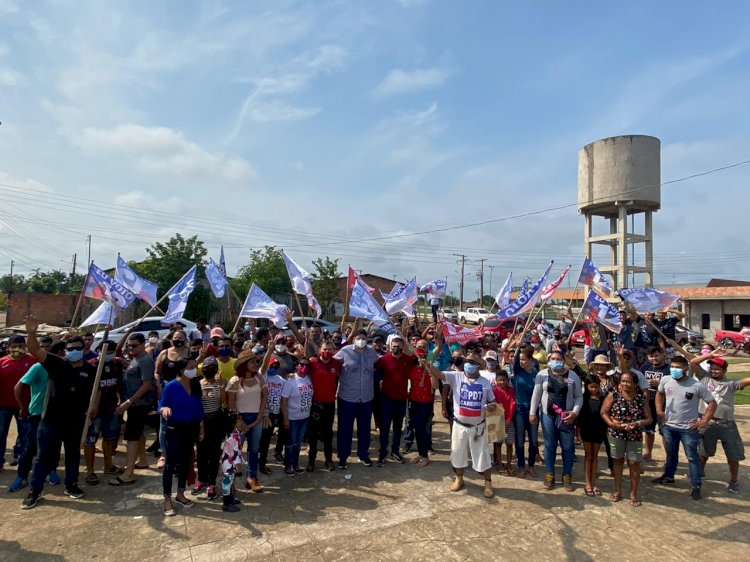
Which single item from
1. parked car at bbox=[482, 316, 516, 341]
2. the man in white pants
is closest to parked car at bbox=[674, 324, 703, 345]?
parked car at bbox=[482, 316, 516, 341]

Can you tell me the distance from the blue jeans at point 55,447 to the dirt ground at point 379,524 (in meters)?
0.30

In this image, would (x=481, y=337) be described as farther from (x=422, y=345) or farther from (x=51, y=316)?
(x=51, y=316)

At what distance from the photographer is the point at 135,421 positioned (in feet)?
20.3

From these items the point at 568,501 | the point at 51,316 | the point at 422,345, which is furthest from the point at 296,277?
the point at 51,316

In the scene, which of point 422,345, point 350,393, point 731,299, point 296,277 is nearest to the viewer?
point 350,393

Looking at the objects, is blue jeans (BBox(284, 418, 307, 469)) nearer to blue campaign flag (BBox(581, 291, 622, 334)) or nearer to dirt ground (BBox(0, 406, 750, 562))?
dirt ground (BBox(0, 406, 750, 562))

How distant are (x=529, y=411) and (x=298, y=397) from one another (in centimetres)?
336

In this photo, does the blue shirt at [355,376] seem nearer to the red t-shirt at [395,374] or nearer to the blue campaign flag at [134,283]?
the red t-shirt at [395,374]

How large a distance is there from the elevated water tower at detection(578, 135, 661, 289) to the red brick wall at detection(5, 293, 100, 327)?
36.6 meters

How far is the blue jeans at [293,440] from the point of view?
21.1 ft

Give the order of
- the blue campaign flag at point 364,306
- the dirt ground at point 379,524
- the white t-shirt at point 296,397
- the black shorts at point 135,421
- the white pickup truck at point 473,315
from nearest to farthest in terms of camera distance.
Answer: the dirt ground at point 379,524
the black shorts at point 135,421
the white t-shirt at point 296,397
the blue campaign flag at point 364,306
the white pickup truck at point 473,315

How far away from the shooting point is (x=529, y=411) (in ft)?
22.0

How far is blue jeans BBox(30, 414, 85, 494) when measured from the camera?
210 inches

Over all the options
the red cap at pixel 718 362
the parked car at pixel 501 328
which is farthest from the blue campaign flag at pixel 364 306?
the parked car at pixel 501 328
